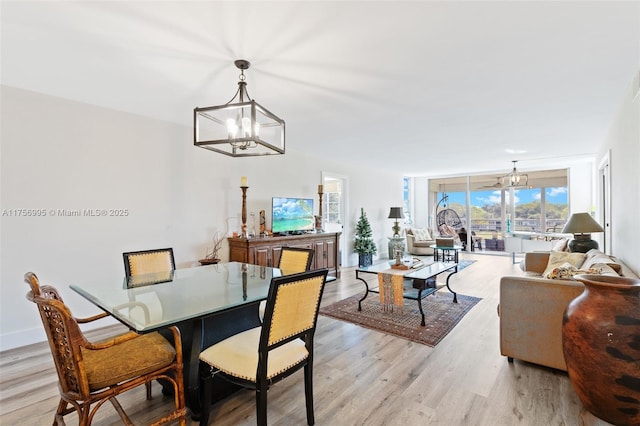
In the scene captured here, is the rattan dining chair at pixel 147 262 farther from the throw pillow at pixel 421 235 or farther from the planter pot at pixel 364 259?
the throw pillow at pixel 421 235

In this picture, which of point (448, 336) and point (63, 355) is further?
point (448, 336)

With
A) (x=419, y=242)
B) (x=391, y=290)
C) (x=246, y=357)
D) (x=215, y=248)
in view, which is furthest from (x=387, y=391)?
(x=419, y=242)

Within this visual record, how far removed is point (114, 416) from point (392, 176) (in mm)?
8100

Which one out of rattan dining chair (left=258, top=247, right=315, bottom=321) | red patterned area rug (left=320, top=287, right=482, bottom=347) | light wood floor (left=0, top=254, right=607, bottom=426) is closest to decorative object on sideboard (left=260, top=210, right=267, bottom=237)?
red patterned area rug (left=320, top=287, right=482, bottom=347)

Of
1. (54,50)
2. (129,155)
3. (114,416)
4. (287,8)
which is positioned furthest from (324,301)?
(54,50)

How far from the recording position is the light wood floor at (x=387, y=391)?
1.91 metres

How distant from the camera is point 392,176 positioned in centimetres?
885

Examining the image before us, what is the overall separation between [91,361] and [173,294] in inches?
21.5

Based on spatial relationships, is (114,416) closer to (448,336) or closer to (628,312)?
(448,336)

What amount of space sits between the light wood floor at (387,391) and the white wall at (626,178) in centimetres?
156

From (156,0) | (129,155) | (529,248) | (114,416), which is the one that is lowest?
(114,416)

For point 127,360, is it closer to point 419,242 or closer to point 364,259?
point 364,259

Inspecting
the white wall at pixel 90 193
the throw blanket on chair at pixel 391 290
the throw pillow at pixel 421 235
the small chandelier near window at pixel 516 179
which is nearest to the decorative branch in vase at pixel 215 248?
the white wall at pixel 90 193

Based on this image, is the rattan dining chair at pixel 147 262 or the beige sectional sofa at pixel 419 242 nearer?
the rattan dining chair at pixel 147 262
